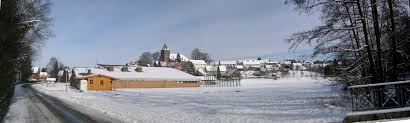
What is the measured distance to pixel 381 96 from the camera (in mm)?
13406

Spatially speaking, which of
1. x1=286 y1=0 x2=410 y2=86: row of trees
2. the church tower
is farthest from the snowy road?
the church tower

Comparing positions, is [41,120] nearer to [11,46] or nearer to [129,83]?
[11,46]

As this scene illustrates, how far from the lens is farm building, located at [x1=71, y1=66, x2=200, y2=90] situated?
3152 inches

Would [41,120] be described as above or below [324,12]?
below

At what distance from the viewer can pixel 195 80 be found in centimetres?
9562

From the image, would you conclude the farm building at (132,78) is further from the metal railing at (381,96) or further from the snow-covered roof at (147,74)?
the metal railing at (381,96)

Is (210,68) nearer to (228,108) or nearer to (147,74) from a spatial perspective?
(147,74)

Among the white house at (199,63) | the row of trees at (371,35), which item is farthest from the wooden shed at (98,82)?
the white house at (199,63)

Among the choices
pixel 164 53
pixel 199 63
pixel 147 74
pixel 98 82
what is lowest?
pixel 98 82

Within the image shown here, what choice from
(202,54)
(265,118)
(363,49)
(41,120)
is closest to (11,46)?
(41,120)

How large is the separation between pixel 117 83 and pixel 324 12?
6934 cm

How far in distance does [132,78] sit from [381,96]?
3004 inches

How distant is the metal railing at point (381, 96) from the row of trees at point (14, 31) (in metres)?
18.3

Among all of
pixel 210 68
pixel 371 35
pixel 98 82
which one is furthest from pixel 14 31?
pixel 210 68
